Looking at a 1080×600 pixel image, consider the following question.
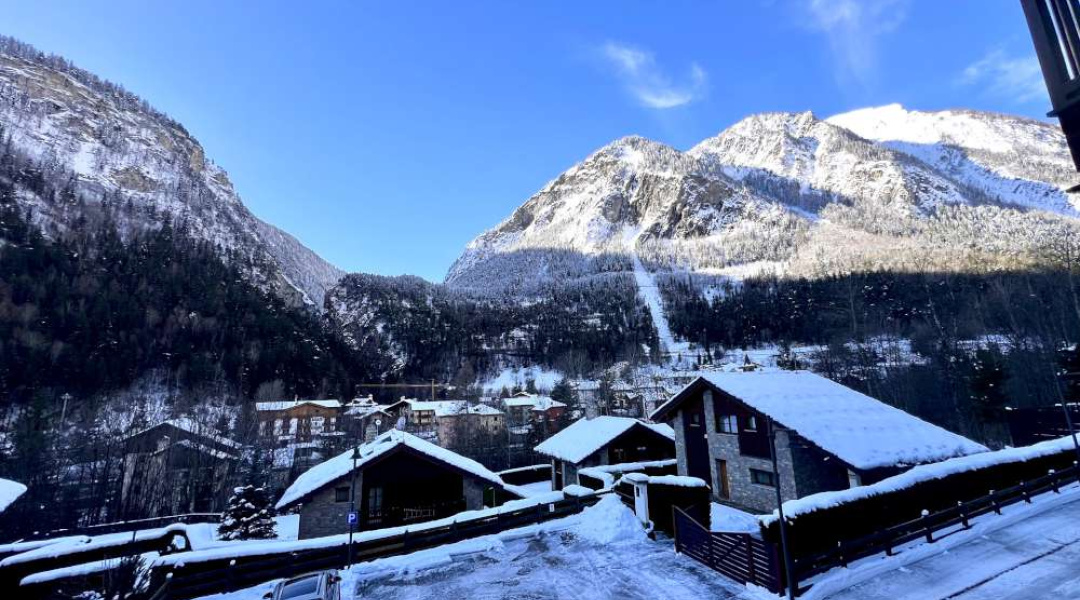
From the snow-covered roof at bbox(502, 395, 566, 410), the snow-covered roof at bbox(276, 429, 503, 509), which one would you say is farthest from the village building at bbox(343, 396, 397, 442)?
the snow-covered roof at bbox(276, 429, 503, 509)

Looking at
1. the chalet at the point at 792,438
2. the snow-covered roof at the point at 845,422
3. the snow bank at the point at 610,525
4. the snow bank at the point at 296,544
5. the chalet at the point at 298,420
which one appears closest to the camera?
the snow bank at the point at 296,544

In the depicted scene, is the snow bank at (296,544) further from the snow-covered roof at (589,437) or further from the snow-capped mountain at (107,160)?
the snow-capped mountain at (107,160)

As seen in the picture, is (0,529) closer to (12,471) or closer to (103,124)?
(12,471)

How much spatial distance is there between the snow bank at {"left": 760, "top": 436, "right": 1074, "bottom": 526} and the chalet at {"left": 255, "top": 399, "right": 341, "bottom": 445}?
64227 millimetres

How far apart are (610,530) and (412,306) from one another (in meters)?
146

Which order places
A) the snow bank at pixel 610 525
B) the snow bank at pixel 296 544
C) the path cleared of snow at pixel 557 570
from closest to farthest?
the path cleared of snow at pixel 557 570
the snow bank at pixel 296 544
the snow bank at pixel 610 525

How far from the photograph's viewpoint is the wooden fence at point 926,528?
1251cm

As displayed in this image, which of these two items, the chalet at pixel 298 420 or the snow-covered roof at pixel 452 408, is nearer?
the chalet at pixel 298 420

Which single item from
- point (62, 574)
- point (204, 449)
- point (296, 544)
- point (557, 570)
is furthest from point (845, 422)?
point (204, 449)

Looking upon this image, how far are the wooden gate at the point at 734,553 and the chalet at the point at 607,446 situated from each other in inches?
599

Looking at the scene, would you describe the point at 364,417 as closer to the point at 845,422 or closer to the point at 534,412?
the point at 534,412

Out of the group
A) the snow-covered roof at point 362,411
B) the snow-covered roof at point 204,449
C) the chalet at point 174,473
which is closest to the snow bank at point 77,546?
the chalet at point 174,473

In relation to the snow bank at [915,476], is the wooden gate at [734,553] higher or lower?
lower

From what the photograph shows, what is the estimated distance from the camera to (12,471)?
40.1m
